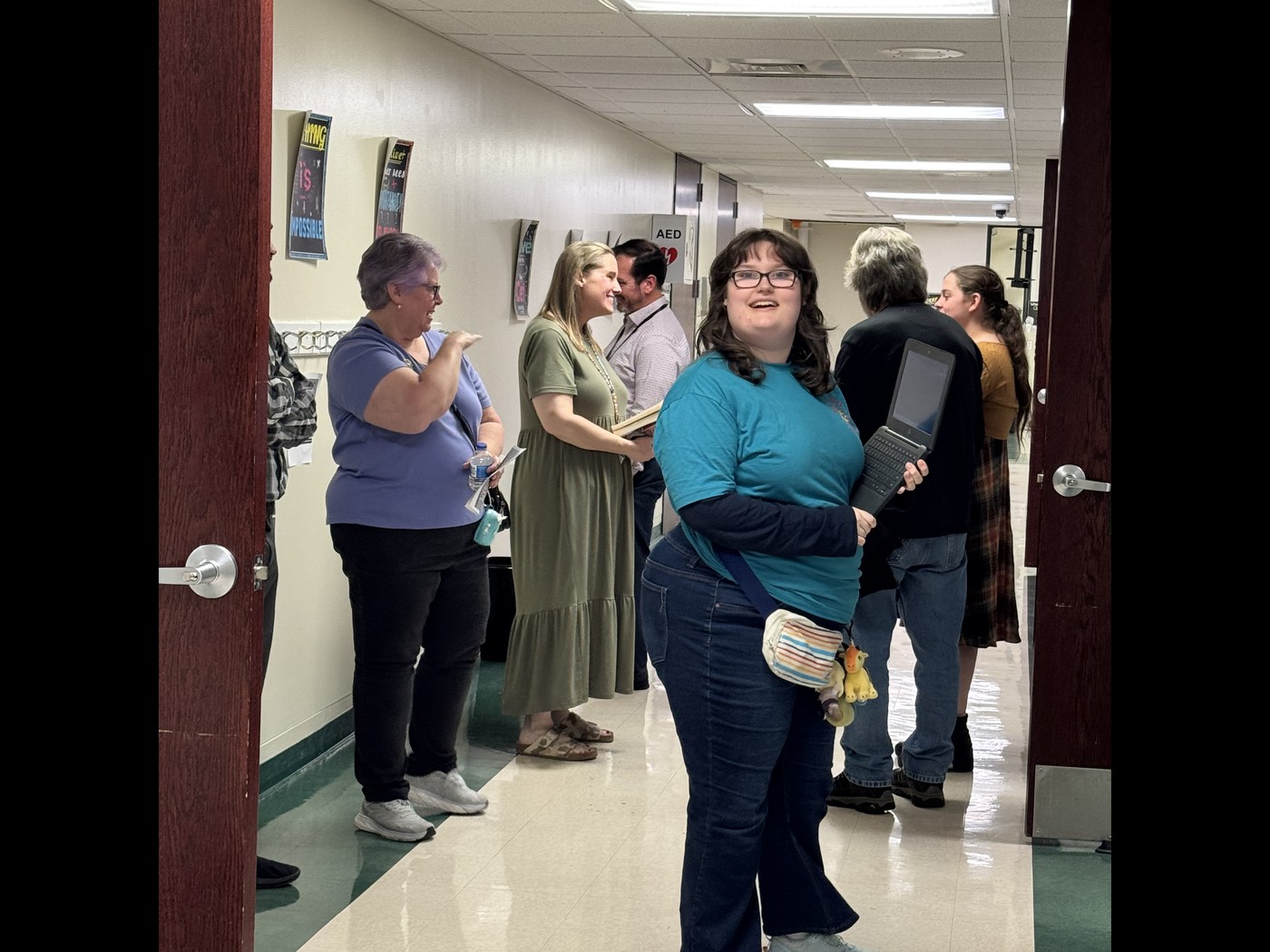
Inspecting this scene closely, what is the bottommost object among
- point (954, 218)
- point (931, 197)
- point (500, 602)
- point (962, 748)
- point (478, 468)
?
point (962, 748)

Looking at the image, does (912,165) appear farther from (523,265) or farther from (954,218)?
(954,218)

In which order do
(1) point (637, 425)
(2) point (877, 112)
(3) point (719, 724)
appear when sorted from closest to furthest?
(3) point (719, 724)
(1) point (637, 425)
(2) point (877, 112)

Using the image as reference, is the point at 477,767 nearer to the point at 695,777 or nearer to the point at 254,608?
the point at 695,777

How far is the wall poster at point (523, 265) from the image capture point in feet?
21.7

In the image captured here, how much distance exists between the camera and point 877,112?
25.3 feet

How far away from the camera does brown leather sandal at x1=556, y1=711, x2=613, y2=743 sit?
472 cm

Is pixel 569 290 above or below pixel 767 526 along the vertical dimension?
above

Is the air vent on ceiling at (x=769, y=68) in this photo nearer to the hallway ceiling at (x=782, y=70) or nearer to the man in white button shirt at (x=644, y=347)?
the hallway ceiling at (x=782, y=70)

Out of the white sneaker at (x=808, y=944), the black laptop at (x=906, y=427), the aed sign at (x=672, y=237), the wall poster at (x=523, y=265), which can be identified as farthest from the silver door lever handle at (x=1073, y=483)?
the aed sign at (x=672, y=237)

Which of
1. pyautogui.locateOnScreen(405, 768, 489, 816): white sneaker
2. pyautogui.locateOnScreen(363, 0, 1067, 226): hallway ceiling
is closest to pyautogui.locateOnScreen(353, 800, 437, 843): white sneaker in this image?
pyautogui.locateOnScreen(405, 768, 489, 816): white sneaker

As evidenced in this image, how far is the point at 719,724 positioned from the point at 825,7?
10.6 feet

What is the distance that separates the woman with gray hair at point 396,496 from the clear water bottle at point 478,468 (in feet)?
0.07

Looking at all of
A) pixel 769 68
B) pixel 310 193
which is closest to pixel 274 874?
pixel 310 193

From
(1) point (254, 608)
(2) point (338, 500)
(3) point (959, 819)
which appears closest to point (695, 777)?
(1) point (254, 608)
